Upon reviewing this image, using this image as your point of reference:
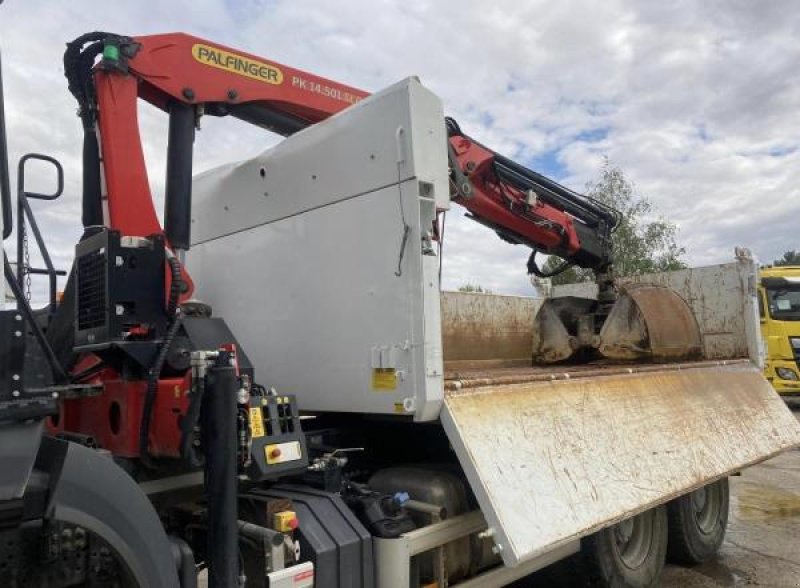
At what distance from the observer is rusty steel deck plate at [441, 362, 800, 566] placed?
283 centimetres

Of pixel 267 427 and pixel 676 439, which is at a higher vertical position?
pixel 267 427

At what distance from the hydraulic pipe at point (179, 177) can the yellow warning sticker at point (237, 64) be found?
0.29 meters

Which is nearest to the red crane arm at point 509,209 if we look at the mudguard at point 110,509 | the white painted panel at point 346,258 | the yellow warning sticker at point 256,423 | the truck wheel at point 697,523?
the white painted panel at point 346,258

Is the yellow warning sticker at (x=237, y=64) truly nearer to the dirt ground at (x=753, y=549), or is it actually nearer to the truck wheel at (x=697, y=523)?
the dirt ground at (x=753, y=549)

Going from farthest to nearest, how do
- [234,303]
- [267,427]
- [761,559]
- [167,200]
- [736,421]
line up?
[761,559]
[736,421]
[234,303]
[167,200]
[267,427]

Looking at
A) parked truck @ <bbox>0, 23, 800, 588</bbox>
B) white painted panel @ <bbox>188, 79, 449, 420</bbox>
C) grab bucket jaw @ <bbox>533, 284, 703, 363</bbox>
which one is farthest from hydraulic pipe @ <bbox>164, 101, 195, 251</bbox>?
grab bucket jaw @ <bbox>533, 284, 703, 363</bbox>

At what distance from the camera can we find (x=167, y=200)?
11.5ft

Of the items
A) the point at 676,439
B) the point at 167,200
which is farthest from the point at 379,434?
the point at 676,439

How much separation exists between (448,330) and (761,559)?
305 cm

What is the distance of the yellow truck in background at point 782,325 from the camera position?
45.2ft

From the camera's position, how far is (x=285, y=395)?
3.20 metres

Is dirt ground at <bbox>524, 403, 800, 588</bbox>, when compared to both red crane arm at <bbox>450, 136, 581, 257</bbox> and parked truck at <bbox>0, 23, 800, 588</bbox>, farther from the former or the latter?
red crane arm at <bbox>450, 136, 581, 257</bbox>

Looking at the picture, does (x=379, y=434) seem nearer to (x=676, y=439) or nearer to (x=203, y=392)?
(x=203, y=392)

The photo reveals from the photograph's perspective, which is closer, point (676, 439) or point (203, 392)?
point (203, 392)
